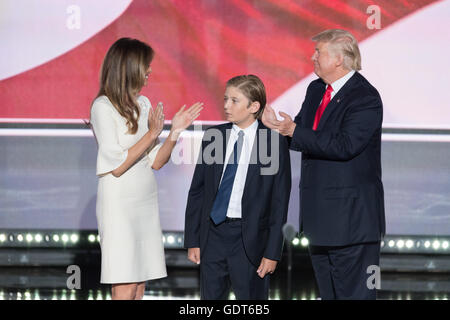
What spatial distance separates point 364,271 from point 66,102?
109 inches

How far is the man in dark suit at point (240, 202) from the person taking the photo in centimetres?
290

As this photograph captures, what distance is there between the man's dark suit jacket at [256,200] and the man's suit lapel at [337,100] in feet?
0.63

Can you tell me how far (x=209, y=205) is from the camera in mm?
2943

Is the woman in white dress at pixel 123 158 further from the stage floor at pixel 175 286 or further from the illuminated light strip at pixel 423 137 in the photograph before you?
the illuminated light strip at pixel 423 137

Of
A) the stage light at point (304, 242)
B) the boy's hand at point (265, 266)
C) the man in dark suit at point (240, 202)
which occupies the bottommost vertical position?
the stage light at point (304, 242)

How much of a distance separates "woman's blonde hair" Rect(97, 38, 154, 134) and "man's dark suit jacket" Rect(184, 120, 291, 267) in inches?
13.8

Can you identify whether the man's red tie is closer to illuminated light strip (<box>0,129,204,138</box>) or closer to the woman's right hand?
the woman's right hand

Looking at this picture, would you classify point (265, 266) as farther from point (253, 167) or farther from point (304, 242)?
point (304, 242)

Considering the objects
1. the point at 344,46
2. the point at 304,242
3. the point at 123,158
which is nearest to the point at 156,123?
the point at 123,158

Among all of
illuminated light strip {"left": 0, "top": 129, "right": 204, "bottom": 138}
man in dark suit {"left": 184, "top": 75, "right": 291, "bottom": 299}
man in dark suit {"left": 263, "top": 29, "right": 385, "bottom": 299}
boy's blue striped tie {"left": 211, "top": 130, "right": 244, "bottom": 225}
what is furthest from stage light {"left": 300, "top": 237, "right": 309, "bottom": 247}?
boy's blue striped tie {"left": 211, "top": 130, "right": 244, "bottom": 225}

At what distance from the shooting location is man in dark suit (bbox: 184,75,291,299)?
2900mm

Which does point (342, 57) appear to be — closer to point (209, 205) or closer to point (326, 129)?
point (326, 129)

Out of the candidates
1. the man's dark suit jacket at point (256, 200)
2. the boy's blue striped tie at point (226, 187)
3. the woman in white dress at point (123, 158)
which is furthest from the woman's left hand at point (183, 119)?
the boy's blue striped tie at point (226, 187)

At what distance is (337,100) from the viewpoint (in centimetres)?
298
